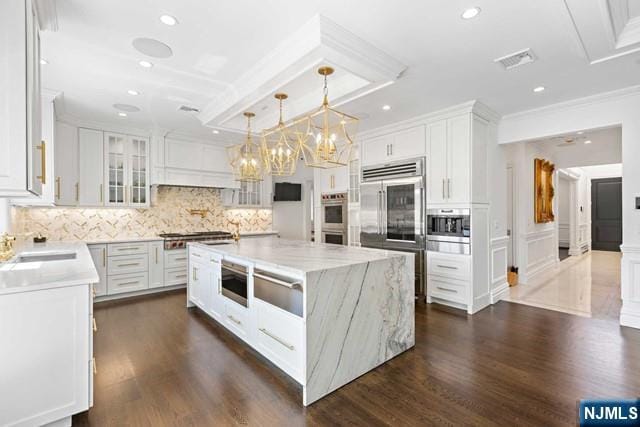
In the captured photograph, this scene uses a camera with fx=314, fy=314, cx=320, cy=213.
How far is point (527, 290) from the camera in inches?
194

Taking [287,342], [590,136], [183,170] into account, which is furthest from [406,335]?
[590,136]

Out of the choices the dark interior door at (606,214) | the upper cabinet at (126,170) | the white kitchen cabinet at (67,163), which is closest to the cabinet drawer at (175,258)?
the upper cabinet at (126,170)

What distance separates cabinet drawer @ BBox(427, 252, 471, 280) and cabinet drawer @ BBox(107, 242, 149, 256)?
13.9 feet

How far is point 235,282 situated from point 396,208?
8.83 ft

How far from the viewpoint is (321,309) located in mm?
2146

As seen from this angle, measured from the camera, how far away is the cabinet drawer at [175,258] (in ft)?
A: 16.5

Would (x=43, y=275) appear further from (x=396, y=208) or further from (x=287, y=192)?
(x=287, y=192)

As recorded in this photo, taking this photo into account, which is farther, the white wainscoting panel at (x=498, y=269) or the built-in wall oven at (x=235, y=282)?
the white wainscoting panel at (x=498, y=269)

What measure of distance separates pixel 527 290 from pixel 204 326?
4765mm

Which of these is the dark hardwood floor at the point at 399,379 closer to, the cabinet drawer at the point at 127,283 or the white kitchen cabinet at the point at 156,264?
the cabinet drawer at the point at 127,283

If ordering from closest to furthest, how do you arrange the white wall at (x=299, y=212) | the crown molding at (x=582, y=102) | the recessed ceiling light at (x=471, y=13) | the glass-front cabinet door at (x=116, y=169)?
1. the recessed ceiling light at (x=471, y=13)
2. the crown molding at (x=582, y=102)
3. the glass-front cabinet door at (x=116, y=169)
4. the white wall at (x=299, y=212)

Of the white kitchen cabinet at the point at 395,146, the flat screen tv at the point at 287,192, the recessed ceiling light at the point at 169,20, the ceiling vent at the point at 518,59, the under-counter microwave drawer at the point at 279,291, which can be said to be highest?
the recessed ceiling light at the point at 169,20

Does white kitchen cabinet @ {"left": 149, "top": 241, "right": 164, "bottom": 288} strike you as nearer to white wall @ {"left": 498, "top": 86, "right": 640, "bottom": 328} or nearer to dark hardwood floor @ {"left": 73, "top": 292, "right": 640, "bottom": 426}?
dark hardwood floor @ {"left": 73, "top": 292, "right": 640, "bottom": 426}

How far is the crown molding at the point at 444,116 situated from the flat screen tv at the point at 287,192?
2875 millimetres
